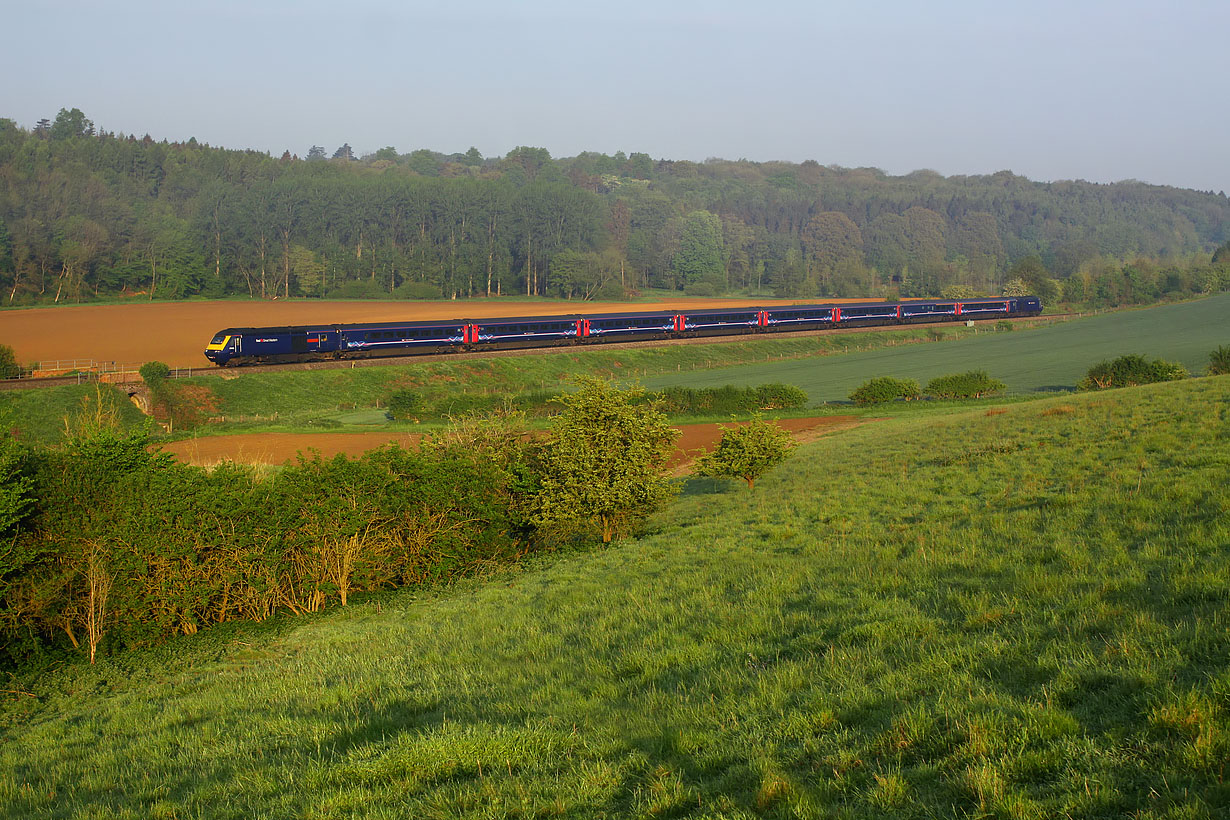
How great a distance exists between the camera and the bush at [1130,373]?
42094mm

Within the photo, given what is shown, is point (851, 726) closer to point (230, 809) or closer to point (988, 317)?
point (230, 809)

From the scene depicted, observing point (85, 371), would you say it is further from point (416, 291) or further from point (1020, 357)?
point (416, 291)

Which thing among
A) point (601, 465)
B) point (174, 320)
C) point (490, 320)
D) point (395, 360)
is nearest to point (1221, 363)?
point (601, 465)

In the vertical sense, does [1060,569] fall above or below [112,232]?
below

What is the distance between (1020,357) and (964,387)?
23559mm

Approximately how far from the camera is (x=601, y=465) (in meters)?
19.5

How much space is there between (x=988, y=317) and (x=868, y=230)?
305ft

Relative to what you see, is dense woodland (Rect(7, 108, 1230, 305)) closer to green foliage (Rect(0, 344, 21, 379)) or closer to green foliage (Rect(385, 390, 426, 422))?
green foliage (Rect(0, 344, 21, 379))

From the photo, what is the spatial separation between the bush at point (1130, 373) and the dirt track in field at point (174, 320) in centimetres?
5252

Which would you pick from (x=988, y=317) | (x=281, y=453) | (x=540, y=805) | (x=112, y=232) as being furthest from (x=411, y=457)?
(x=112, y=232)

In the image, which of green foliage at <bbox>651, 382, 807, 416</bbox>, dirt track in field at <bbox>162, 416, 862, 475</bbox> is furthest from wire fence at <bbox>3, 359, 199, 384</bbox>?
green foliage at <bbox>651, 382, 807, 416</bbox>

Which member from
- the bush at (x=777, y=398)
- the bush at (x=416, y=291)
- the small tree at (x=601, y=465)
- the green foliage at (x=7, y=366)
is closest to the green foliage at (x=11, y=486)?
the small tree at (x=601, y=465)

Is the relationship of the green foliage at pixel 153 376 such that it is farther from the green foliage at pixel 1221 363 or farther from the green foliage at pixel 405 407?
the green foliage at pixel 1221 363

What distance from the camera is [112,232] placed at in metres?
106
